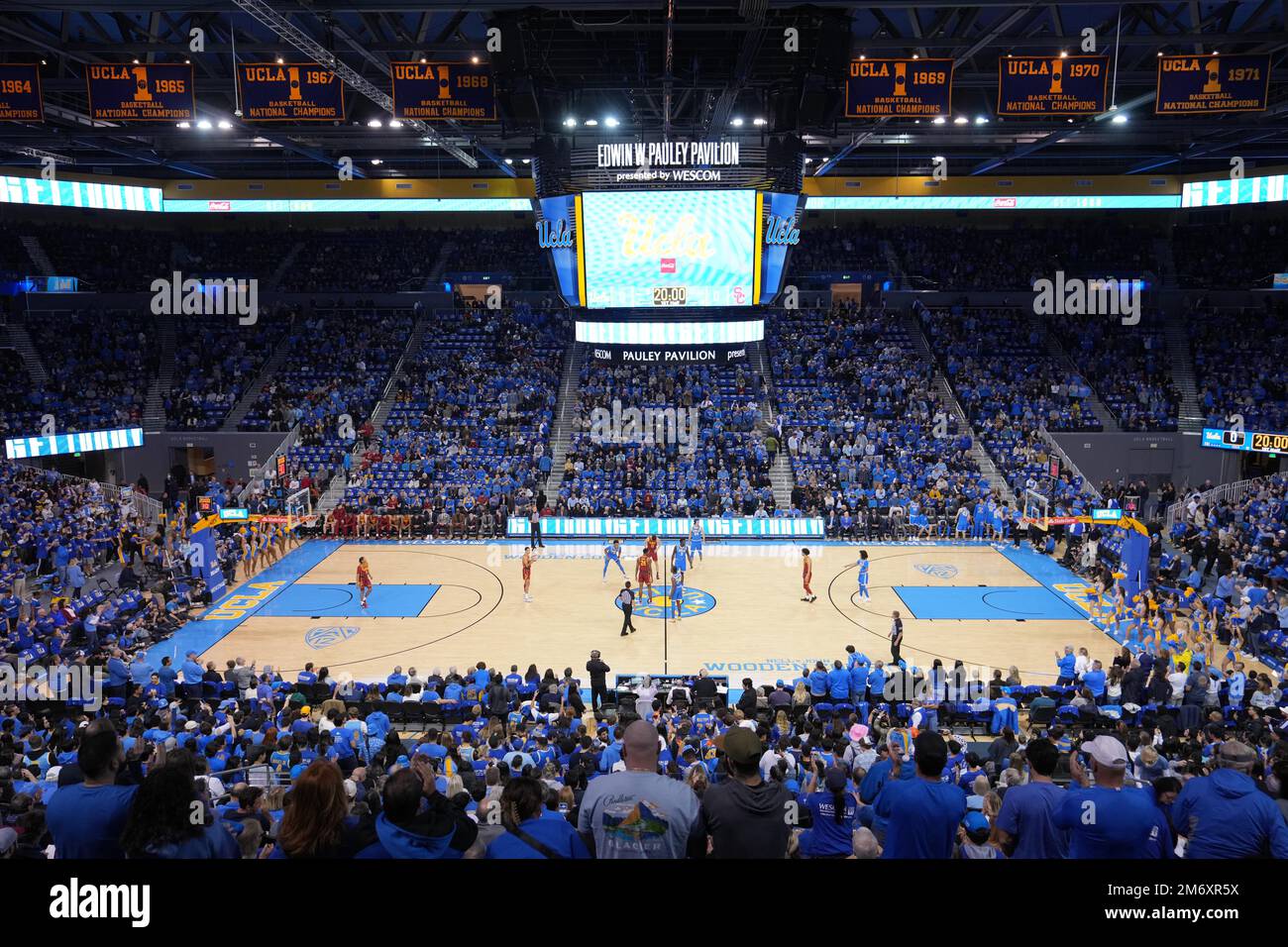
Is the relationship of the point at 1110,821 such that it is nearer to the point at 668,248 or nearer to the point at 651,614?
the point at 668,248

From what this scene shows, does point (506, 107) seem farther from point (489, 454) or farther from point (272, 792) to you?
point (489, 454)

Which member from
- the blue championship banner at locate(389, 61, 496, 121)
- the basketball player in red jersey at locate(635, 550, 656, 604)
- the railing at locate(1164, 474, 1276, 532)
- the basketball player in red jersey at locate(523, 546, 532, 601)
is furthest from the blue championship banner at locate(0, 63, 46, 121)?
the railing at locate(1164, 474, 1276, 532)

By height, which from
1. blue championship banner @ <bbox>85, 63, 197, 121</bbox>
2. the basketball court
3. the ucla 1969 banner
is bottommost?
the basketball court

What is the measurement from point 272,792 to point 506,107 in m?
14.2

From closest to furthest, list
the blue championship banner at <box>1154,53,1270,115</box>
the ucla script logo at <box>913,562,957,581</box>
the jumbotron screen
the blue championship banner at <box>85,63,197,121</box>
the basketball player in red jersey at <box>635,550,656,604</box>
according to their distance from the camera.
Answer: the blue championship banner at <box>1154,53,1270,115</box>, the blue championship banner at <box>85,63,197,121</box>, the jumbotron screen, the basketball player in red jersey at <box>635,550,656,604</box>, the ucla script logo at <box>913,562,957,581</box>

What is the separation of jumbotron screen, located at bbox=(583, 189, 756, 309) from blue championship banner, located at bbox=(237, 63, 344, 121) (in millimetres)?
5211

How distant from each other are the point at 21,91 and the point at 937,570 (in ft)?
79.5

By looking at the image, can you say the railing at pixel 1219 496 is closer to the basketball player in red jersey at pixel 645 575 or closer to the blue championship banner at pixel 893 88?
the basketball player in red jersey at pixel 645 575

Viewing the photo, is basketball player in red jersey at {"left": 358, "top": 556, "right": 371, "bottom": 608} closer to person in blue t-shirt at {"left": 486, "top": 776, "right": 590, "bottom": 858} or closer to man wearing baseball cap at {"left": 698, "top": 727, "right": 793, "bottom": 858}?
person in blue t-shirt at {"left": 486, "top": 776, "right": 590, "bottom": 858}

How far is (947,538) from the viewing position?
30125 millimetres

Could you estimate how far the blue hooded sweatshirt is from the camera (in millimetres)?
4707

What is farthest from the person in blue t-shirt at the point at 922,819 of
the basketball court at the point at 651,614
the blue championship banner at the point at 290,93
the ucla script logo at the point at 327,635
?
the ucla script logo at the point at 327,635

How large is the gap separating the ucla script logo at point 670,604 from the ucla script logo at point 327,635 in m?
6.42
